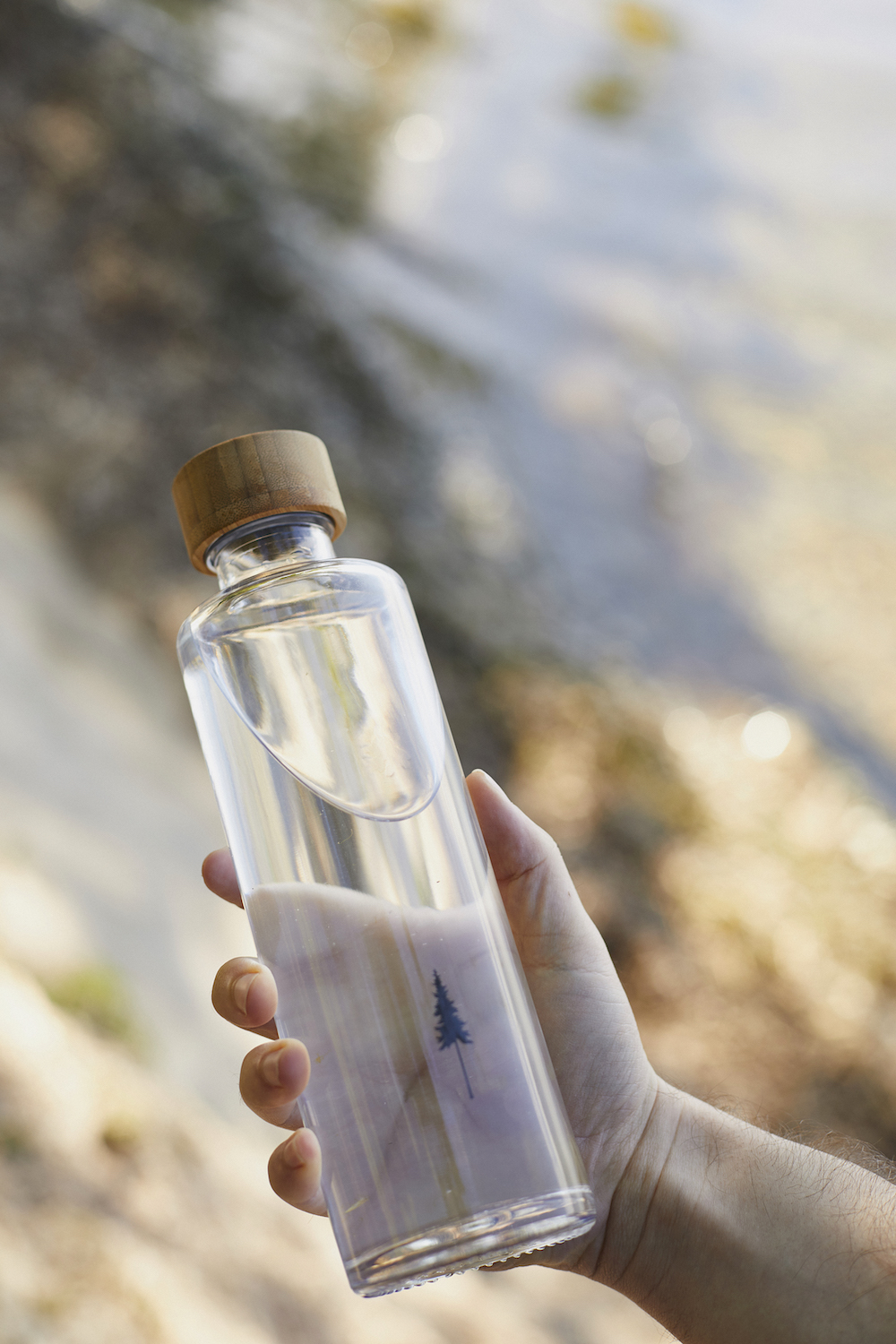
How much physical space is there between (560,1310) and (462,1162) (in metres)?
1.23

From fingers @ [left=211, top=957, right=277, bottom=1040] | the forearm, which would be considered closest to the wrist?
the forearm

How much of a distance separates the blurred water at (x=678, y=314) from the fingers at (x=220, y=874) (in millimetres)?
1638

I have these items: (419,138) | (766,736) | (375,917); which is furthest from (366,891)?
(419,138)

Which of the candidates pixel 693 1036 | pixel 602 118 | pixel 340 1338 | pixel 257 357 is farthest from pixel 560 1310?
pixel 602 118

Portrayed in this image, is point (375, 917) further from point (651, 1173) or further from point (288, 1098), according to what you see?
point (651, 1173)

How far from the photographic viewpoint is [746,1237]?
0.84m

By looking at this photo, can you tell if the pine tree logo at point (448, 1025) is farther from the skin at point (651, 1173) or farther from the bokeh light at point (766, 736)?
the bokeh light at point (766, 736)

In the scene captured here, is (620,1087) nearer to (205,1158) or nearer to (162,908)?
(205,1158)

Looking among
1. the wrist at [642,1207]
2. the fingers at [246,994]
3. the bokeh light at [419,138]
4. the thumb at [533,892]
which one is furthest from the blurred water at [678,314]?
the fingers at [246,994]

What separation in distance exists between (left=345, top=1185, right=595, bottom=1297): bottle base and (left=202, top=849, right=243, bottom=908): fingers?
38 cm

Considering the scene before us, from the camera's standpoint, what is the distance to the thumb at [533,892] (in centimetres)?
98

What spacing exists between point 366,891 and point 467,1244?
259 mm

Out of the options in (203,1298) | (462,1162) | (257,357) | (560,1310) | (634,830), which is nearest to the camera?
(462,1162)

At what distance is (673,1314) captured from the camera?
33.9 inches
